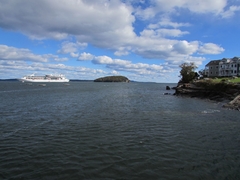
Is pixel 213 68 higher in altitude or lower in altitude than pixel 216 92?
higher

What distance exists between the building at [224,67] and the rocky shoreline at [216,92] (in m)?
42.7

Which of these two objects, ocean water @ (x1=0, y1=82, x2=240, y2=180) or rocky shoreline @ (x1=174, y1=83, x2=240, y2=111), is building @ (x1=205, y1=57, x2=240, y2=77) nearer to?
rocky shoreline @ (x1=174, y1=83, x2=240, y2=111)

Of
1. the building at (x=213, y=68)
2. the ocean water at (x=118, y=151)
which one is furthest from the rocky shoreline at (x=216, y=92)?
the building at (x=213, y=68)

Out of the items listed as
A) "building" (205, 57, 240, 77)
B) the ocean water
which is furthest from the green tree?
the ocean water

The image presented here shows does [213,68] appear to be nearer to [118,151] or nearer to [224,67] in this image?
[224,67]

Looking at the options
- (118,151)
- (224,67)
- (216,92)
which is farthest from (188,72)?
(118,151)

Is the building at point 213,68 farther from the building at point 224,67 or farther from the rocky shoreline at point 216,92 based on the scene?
the rocky shoreline at point 216,92

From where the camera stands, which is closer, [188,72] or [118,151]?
[118,151]

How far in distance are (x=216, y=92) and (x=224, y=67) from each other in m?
62.0

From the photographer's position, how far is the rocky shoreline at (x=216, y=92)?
47150 millimetres

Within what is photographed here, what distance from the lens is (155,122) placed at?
23844mm

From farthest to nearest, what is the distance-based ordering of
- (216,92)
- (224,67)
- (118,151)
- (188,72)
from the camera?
(224,67), (188,72), (216,92), (118,151)

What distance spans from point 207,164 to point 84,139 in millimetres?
9915

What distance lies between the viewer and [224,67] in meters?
110
